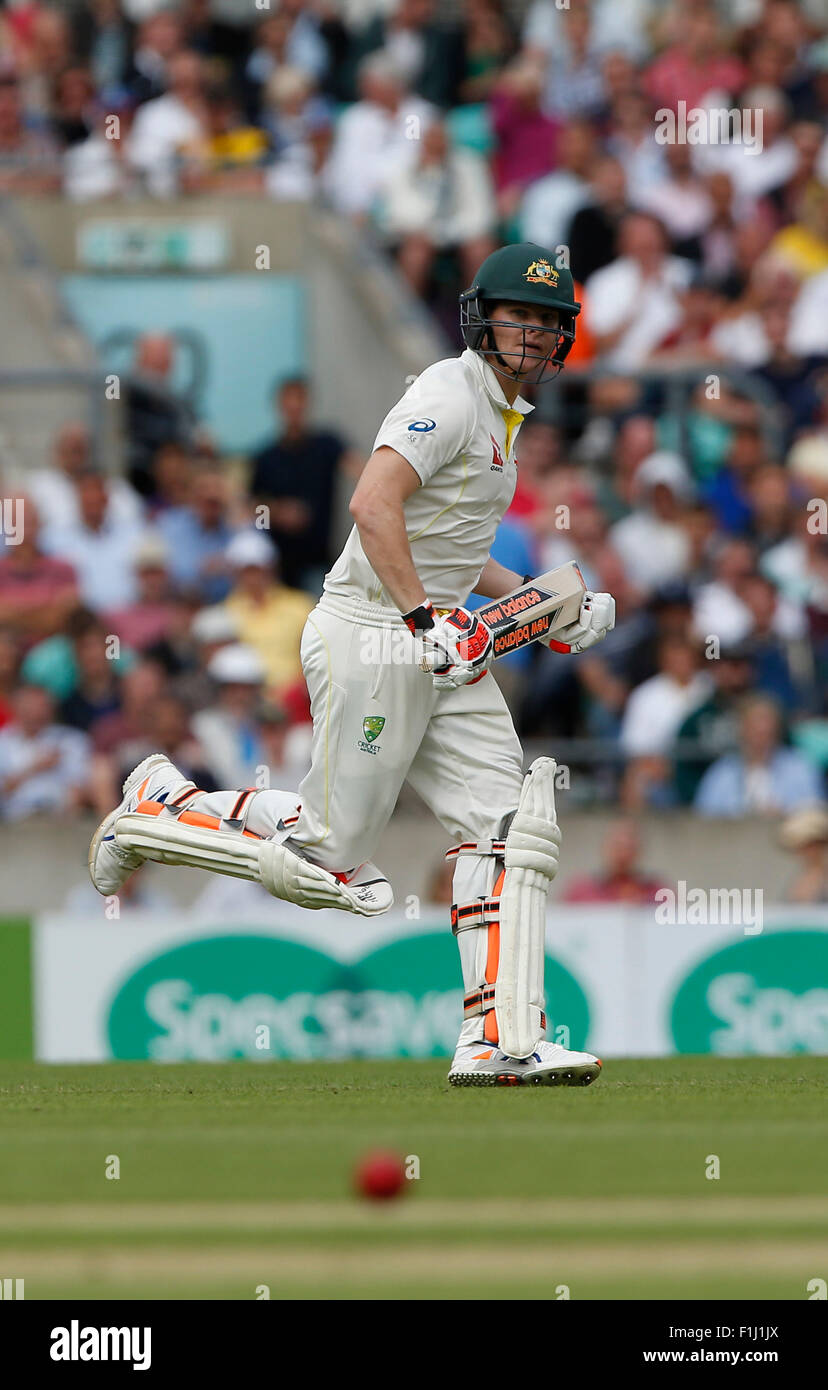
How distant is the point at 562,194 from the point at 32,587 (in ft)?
14.2

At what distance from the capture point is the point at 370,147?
51.3ft

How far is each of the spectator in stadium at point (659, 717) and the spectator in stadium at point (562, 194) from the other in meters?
3.52

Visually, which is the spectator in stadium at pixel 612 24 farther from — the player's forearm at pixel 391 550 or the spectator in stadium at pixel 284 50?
the player's forearm at pixel 391 550

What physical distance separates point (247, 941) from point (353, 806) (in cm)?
409

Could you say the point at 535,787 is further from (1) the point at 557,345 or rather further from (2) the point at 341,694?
(1) the point at 557,345

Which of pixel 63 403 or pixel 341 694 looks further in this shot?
pixel 63 403

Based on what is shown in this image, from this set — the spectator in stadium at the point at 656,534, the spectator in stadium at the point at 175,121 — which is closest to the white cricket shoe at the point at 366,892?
the spectator in stadium at the point at 656,534

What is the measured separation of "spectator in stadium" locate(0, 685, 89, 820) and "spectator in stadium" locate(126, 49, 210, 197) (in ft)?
15.4

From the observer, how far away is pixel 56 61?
16.5 metres

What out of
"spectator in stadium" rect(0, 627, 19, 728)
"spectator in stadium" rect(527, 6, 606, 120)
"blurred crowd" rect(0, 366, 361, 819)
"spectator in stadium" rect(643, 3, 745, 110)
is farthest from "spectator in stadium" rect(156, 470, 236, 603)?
"spectator in stadium" rect(643, 3, 745, 110)

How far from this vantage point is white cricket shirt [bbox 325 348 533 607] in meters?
7.00

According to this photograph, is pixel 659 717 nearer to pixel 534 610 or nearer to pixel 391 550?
pixel 534 610
